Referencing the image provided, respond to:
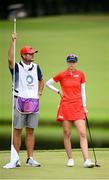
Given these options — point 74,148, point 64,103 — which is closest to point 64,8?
point 74,148

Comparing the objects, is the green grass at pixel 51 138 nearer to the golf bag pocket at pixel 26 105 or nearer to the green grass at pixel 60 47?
the green grass at pixel 60 47

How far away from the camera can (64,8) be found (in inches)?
559

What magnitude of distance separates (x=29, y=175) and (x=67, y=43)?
4850 mm

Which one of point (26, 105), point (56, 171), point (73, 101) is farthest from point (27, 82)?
point (56, 171)

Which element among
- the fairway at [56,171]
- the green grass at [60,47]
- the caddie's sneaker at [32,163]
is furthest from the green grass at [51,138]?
the caddie's sneaker at [32,163]

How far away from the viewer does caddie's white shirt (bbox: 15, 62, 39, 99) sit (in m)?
10.6

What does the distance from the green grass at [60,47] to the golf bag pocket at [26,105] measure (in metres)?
3.51

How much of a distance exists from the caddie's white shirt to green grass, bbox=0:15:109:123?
3.44 meters

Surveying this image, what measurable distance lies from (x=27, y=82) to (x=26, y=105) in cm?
33

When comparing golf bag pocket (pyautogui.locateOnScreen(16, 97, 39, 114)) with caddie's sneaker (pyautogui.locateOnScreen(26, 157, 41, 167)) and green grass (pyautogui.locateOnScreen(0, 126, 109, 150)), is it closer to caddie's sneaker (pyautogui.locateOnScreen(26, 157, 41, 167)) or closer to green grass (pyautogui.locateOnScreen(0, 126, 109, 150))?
caddie's sneaker (pyautogui.locateOnScreen(26, 157, 41, 167))

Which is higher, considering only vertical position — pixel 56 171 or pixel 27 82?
pixel 27 82

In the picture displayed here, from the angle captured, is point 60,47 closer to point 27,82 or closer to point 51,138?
point 51,138

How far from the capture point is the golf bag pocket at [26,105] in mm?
10586

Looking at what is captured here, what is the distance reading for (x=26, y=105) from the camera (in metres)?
10.6
